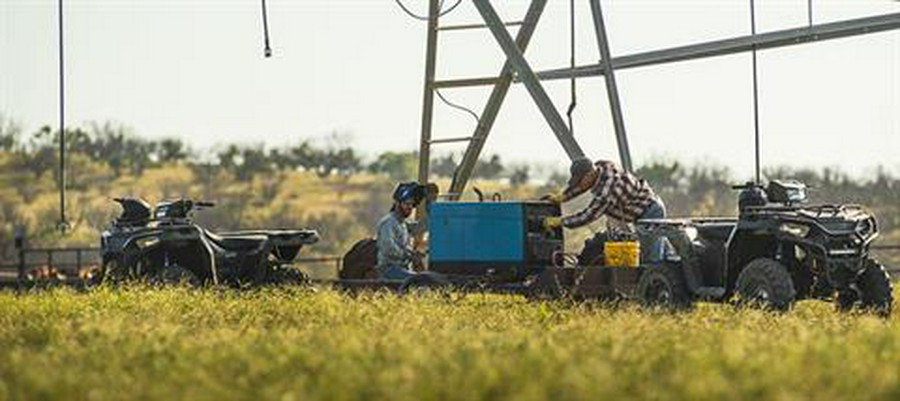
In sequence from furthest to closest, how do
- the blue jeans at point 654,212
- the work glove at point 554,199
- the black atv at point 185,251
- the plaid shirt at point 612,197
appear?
1. the black atv at point 185,251
2. the work glove at point 554,199
3. the blue jeans at point 654,212
4. the plaid shirt at point 612,197

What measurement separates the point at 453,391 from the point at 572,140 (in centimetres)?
1506

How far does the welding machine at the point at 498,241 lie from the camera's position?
70.3 ft

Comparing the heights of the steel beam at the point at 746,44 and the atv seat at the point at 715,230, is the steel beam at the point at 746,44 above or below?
above

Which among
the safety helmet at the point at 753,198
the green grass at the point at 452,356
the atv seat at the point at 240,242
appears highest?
the safety helmet at the point at 753,198

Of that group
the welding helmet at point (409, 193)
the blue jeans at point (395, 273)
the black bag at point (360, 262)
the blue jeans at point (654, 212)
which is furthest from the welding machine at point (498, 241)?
the black bag at point (360, 262)

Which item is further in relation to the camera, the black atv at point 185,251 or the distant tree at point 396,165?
the distant tree at point 396,165

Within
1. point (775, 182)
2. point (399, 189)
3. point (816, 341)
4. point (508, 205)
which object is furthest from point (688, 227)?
point (816, 341)

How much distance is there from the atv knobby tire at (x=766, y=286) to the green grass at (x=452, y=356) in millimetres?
606

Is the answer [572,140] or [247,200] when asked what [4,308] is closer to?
[572,140]

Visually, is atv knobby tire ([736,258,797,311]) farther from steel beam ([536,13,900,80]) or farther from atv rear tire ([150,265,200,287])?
atv rear tire ([150,265,200,287])

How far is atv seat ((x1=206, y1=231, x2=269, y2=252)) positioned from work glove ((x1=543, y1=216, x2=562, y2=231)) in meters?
4.45

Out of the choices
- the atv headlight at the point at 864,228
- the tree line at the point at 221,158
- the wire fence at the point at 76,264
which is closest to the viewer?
the atv headlight at the point at 864,228

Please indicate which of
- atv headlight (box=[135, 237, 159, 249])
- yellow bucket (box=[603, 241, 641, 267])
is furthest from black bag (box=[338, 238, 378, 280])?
yellow bucket (box=[603, 241, 641, 267])

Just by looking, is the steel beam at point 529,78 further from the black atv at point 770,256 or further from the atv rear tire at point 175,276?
the black atv at point 770,256
